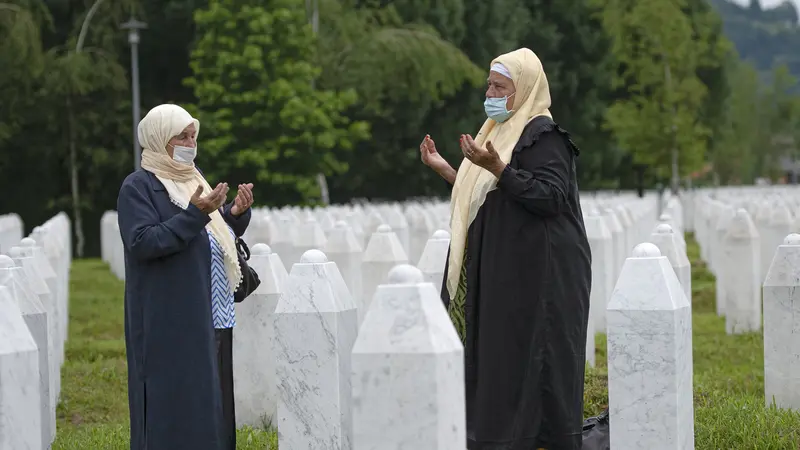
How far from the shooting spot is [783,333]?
8180 millimetres

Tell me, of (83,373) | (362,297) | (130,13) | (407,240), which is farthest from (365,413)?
(130,13)

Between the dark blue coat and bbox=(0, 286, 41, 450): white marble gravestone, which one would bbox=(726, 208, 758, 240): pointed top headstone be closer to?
the dark blue coat

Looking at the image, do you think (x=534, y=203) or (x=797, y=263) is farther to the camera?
(x=797, y=263)

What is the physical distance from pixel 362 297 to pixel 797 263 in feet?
13.3

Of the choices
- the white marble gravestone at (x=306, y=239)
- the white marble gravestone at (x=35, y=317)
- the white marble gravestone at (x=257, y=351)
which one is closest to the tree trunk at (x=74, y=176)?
the white marble gravestone at (x=306, y=239)

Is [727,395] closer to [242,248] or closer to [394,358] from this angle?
[242,248]

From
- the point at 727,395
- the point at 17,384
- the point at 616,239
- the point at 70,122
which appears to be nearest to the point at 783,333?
the point at 727,395

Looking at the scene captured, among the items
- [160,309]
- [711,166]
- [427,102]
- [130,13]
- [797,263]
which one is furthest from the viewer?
[711,166]

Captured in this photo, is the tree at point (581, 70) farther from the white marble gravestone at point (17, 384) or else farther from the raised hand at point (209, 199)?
the white marble gravestone at point (17, 384)

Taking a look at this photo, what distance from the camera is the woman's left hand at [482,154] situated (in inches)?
240

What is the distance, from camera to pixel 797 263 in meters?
8.22

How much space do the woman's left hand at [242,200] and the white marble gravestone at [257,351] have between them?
1.58 m

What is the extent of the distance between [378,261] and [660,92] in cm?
3870

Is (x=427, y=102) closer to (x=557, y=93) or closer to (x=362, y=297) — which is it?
(x=557, y=93)
